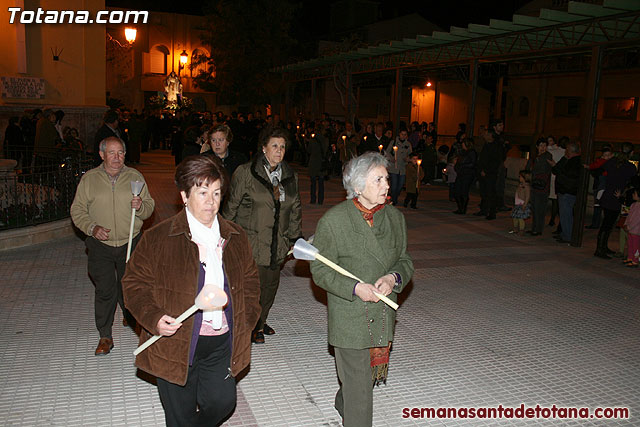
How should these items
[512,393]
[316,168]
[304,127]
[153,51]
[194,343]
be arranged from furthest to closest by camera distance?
1. [153,51]
2. [304,127]
3. [316,168]
4. [512,393]
5. [194,343]

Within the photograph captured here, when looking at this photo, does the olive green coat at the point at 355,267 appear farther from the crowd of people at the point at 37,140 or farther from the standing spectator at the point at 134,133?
the standing spectator at the point at 134,133

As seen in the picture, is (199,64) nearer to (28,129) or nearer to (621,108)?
(28,129)

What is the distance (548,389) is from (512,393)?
0.37 metres

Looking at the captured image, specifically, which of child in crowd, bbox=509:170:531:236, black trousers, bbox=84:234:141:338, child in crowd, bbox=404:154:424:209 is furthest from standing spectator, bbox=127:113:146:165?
black trousers, bbox=84:234:141:338

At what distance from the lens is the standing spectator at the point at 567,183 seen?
10.7 meters

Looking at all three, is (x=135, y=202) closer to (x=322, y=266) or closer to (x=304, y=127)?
(x=322, y=266)

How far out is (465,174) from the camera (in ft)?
44.6

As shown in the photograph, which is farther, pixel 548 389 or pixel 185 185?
pixel 548 389

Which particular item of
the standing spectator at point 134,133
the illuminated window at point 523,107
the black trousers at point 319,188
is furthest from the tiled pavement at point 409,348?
the illuminated window at point 523,107

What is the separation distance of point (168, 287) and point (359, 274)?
4.14 ft

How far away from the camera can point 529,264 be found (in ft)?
30.1

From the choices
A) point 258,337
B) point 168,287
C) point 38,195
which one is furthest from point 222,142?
point 38,195

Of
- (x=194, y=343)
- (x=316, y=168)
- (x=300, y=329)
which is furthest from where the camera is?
(x=316, y=168)

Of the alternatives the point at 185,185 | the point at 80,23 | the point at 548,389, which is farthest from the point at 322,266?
the point at 80,23
